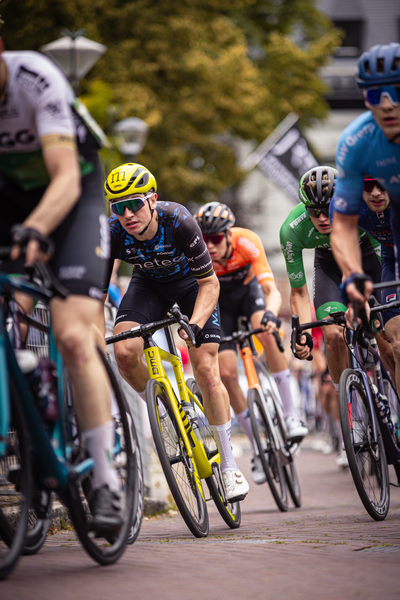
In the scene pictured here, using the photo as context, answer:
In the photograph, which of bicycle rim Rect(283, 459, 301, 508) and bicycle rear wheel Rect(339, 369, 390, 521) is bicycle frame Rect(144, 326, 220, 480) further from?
bicycle rim Rect(283, 459, 301, 508)

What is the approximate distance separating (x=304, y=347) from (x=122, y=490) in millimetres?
2833

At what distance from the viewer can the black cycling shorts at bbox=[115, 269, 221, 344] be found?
616cm

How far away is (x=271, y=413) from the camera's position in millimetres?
8070

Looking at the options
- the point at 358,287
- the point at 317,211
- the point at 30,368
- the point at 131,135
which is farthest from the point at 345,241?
the point at 131,135

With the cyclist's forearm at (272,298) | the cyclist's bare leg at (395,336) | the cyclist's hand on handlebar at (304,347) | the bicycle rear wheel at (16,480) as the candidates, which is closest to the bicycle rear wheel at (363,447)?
the cyclist's bare leg at (395,336)

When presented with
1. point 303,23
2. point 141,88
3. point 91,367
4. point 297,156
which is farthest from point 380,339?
point 303,23

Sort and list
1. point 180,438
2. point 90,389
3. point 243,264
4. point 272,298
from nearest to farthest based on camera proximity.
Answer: point 90,389 < point 180,438 < point 272,298 < point 243,264

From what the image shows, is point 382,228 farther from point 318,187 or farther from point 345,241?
point 345,241

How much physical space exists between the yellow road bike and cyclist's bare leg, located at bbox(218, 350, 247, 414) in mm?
1900

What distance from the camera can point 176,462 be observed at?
17.7 feet

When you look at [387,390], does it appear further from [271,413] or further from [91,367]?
[91,367]

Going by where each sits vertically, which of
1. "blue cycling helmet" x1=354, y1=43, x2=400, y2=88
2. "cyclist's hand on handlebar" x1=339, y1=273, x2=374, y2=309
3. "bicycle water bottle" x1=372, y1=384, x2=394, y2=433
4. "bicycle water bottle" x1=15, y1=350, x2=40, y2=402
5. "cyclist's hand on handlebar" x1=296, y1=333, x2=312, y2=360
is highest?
"blue cycling helmet" x1=354, y1=43, x2=400, y2=88

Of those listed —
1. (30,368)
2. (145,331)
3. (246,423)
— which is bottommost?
(246,423)

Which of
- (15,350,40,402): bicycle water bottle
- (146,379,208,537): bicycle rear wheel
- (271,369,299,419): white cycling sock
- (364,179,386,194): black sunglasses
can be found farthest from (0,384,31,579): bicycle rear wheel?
(271,369,299,419): white cycling sock
